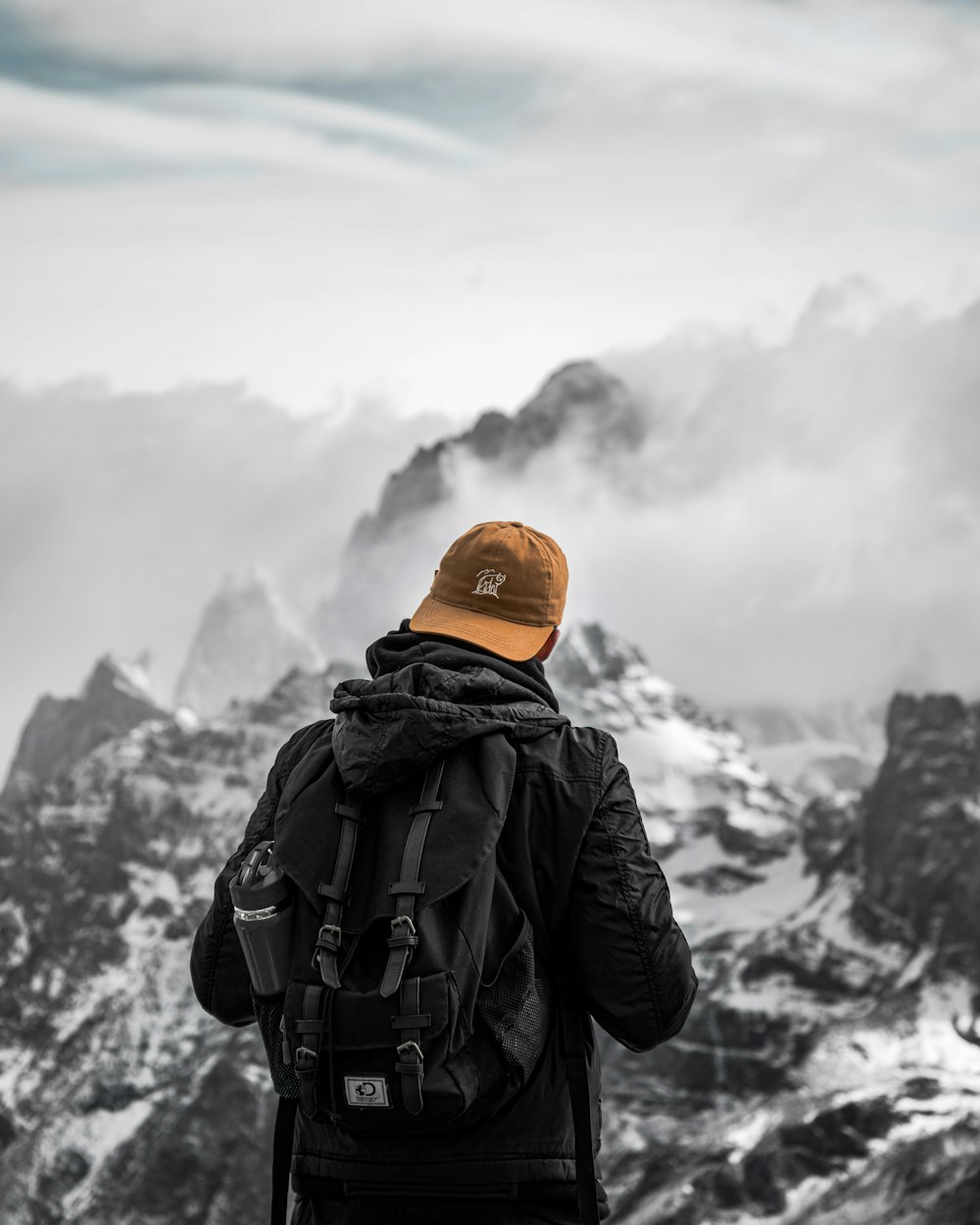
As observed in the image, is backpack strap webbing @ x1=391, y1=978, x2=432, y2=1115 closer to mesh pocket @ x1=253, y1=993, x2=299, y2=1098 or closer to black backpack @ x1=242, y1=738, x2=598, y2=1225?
black backpack @ x1=242, y1=738, x2=598, y2=1225

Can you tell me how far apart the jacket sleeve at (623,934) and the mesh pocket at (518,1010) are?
0.30 m

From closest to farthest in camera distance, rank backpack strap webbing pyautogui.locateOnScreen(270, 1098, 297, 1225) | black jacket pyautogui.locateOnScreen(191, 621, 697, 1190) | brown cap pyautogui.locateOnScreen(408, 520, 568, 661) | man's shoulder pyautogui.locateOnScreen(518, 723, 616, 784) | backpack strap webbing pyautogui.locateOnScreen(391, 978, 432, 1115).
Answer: backpack strap webbing pyautogui.locateOnScreen(391, 978, 432, 1115) → black jacket pyautogui.locateOnScreen(191, 621, 697, 1190) → man's shoulder pyautogui.locateOnScreen(518, 723, 616, 784) → backpack strap webbing pyautogui.locateOnScreen(270, 1098, 297, 1225) → brown cap pyautogui.locateOnScreen(408, 520, 568, 661)

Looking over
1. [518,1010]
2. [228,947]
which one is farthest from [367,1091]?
[228,947]

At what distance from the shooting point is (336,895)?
318 inches

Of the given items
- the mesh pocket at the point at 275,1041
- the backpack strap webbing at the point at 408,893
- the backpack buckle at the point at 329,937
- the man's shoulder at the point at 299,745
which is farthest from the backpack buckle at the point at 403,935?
the man's shoulder at the point at 299,745

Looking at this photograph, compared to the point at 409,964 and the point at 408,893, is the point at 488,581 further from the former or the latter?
the point at 409,964

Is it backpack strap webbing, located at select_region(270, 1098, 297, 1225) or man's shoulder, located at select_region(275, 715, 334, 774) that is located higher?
man's shoulder, located at select_region(275, 715, 334, 774)

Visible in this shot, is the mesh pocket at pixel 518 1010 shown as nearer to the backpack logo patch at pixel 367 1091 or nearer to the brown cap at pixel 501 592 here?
the backpack logo patch at pixel 367 1091

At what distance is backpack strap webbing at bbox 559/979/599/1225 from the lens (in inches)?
320

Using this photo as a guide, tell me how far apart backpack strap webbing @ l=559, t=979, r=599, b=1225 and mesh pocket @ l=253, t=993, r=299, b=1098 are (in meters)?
1.44

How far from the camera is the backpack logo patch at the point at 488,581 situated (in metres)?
9.19

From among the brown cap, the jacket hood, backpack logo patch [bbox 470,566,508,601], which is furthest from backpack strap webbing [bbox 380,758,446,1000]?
backpack logo patch [bbox 470,566,508,601]

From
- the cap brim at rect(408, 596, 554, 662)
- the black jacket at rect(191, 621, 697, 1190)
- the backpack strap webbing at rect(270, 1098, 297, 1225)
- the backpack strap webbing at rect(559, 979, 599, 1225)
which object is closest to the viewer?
the backpack strap webbing at rect(559, 979, 599, 1225)

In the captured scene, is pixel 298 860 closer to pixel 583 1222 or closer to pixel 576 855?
pixel 576 855
